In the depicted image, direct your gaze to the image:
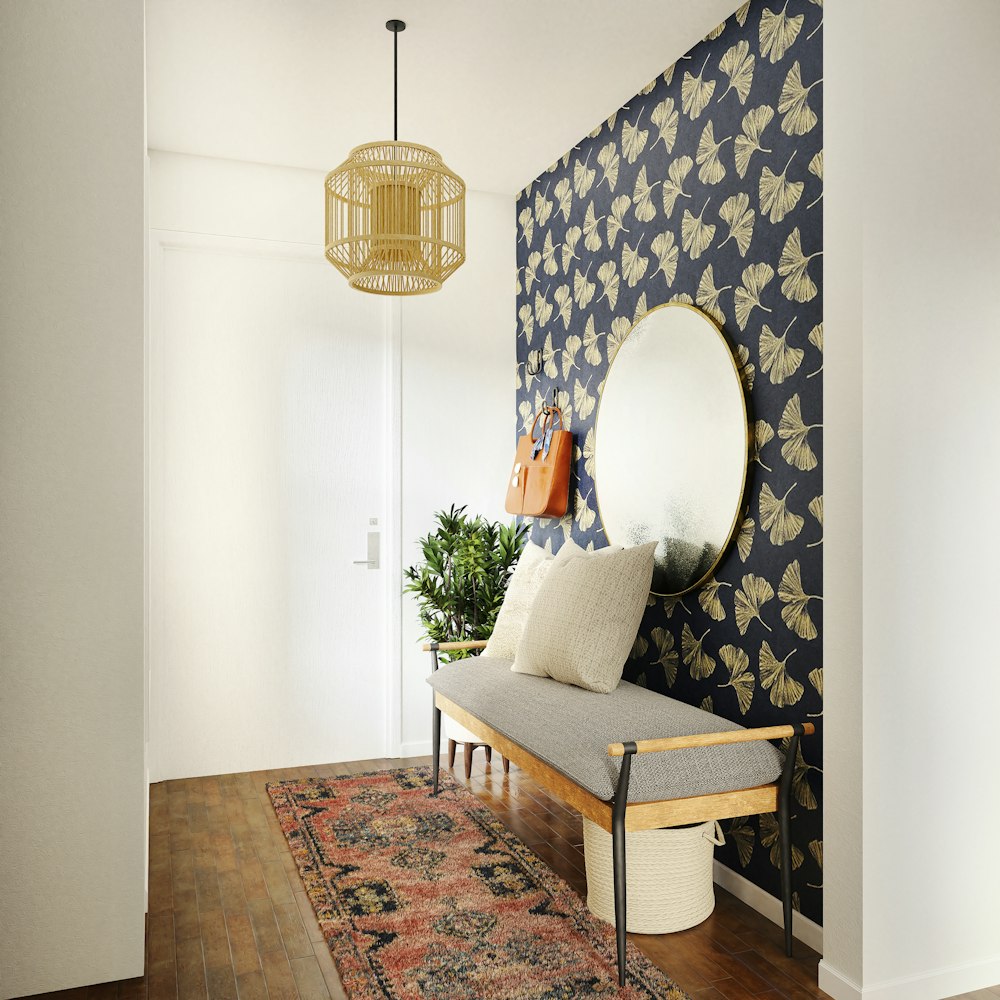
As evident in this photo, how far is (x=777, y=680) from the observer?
2629 mm

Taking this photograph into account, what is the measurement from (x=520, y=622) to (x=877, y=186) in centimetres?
207

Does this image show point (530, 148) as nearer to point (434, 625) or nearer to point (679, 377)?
point (679, 377)

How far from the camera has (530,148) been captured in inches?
157

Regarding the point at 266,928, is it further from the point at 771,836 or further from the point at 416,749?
the point at 416,749

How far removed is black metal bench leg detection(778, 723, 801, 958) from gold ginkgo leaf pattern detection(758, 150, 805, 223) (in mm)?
1489

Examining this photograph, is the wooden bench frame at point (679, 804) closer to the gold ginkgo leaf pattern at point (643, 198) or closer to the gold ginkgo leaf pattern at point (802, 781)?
the gold ginkgo leaf pattern at point (802, 781)

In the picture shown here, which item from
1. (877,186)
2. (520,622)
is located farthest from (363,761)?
(877,186)

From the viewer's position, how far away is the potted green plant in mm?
4082

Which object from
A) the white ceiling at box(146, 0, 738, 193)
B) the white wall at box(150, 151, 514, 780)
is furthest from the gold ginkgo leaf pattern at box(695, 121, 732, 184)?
the white wall at box(150, 151, 514, 780)

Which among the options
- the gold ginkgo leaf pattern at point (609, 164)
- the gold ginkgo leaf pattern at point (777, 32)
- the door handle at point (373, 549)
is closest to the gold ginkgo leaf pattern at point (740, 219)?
the gold ginkgo leaf pattern at point (777, 32)

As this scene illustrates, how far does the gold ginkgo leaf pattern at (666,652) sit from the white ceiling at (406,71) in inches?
82.1

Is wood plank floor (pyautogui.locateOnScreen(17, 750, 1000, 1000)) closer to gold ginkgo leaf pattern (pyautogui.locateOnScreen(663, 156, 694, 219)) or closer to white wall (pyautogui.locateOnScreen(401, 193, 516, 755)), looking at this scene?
white wall (pyautogui.locateOnScreen(401, 193, 516, 755))

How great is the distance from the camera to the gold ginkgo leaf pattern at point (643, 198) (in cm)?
334

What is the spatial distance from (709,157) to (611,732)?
6.31 feet
